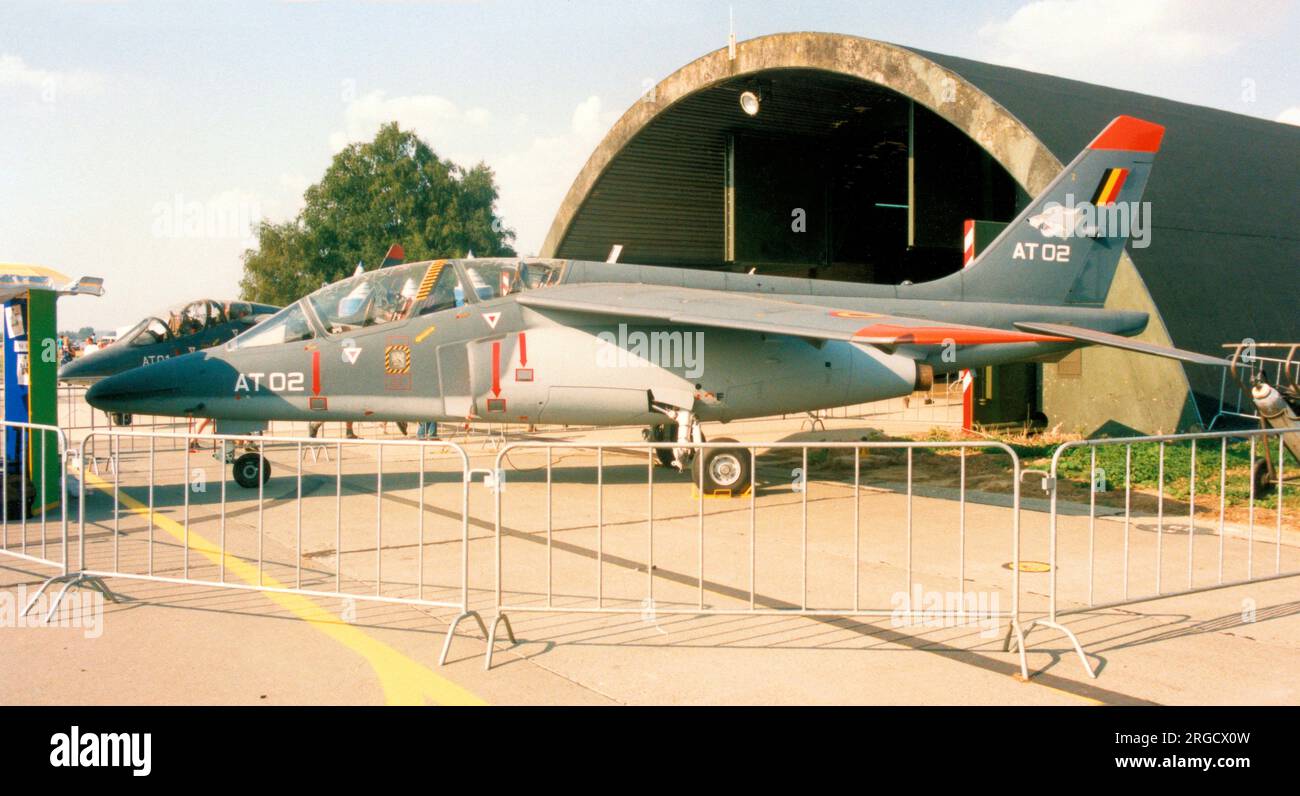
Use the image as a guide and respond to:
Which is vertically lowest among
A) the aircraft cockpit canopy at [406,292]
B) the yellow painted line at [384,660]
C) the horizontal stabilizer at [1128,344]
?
the yellow painted line at [384,660]

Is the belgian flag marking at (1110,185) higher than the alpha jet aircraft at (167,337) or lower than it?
higher

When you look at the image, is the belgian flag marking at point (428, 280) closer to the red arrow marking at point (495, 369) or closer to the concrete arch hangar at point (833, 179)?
the red arrow marking at point (495, 369)

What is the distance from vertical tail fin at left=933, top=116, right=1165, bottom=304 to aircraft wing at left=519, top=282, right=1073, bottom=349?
2582 mm

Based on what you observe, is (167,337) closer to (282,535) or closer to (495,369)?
(495,369)

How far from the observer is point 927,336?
844 cm

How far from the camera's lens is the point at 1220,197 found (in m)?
15.8

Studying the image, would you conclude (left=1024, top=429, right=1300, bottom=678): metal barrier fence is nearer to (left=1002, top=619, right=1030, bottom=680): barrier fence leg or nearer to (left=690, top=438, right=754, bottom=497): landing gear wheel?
(left=1002, top=619, right=1030, bottom=680): barrier fence leg

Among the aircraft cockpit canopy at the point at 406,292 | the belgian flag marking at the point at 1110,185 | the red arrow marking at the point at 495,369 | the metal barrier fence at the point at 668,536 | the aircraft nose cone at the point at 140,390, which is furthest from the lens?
the belgian flag marking at the point at 1110,185

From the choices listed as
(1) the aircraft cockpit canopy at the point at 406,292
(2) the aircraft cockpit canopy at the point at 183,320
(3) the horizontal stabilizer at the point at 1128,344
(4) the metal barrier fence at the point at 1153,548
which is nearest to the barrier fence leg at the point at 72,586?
(1) the aircraft cockpit canopy at the point at 406,292

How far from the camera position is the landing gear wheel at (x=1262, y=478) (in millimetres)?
9659

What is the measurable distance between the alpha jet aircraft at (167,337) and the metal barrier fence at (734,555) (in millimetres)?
6780

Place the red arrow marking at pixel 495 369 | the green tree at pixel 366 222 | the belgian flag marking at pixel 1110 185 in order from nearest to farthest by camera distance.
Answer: the red arrow marking at pixel 495 369, the belgian flag marking at pixel 1110 185, the green tree at pixel 366 222

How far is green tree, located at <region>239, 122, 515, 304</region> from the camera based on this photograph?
6228 cm
